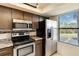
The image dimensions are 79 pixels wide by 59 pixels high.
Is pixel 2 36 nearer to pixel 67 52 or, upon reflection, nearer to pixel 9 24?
pixel 9 24

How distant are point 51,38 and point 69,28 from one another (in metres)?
0.85

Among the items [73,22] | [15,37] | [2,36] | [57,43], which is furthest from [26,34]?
[73,22]

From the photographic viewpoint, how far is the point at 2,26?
2.18 meters

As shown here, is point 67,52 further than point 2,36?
Yes

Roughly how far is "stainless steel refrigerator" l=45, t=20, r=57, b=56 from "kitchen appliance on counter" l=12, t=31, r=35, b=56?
70cm

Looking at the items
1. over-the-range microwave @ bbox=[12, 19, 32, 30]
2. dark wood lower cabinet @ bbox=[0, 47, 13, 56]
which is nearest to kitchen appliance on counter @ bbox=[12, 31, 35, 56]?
dark wood lower cabinet @ bbox=[0, 47, 13, 56]

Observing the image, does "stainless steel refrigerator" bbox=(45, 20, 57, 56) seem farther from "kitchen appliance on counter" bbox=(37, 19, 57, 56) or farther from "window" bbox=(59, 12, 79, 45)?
"window" bbox=(59, 12, 79, 45)

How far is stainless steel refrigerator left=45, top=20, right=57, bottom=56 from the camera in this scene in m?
3.23

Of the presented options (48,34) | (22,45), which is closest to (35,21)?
(48,34)

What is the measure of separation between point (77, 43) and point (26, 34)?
1889mm

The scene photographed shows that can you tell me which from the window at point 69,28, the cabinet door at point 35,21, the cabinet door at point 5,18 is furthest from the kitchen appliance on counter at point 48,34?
the cabinet door at point 5,18

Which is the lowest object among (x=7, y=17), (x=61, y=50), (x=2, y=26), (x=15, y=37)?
(x=61, y=50)

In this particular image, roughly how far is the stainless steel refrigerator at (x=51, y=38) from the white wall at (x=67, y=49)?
216 millimetres

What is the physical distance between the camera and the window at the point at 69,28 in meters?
3.13
